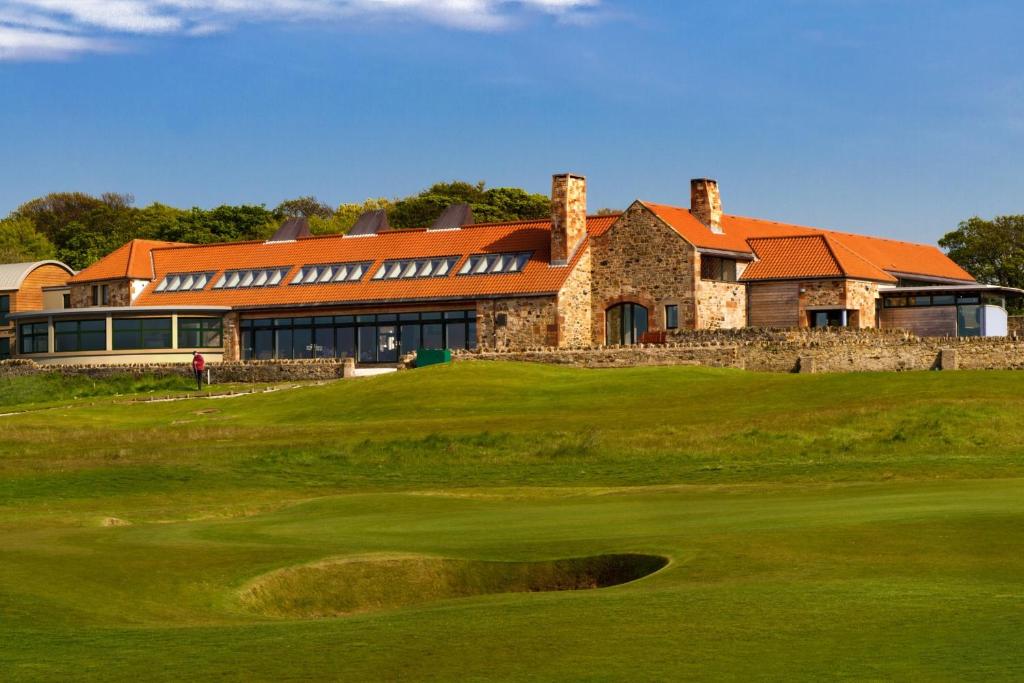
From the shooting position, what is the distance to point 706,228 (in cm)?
7631

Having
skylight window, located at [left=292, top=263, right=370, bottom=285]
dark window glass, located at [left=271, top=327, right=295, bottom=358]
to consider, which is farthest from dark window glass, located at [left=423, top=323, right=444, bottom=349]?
dark window glass, located at [left=271, top=327, right=295, bottom=358]

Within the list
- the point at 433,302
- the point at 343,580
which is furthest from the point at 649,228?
the point at 343,580

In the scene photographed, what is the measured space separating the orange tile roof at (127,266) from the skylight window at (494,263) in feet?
70.5

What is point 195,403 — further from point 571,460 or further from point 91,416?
point 571,460

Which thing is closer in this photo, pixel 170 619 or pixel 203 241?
pixel 170 619

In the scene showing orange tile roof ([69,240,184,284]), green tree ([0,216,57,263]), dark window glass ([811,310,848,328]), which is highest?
green tree ([0,216,57,263])

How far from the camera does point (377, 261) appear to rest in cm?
8250

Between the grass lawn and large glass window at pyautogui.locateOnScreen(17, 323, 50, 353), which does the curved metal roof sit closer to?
large glass window at pyautogui.locateOnScreen(17, 323, 50, 353)

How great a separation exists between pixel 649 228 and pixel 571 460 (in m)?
34.6

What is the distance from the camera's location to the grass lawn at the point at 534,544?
13.4 meters

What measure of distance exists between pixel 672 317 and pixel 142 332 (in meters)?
28.5

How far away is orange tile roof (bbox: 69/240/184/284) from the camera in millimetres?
88438

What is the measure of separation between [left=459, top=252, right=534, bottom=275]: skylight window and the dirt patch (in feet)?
188

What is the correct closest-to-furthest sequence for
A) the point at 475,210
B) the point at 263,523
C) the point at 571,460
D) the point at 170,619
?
1. the point at 170,619
2. the point at 263,523
3. the point at 571,460
4. the point at 475,210
